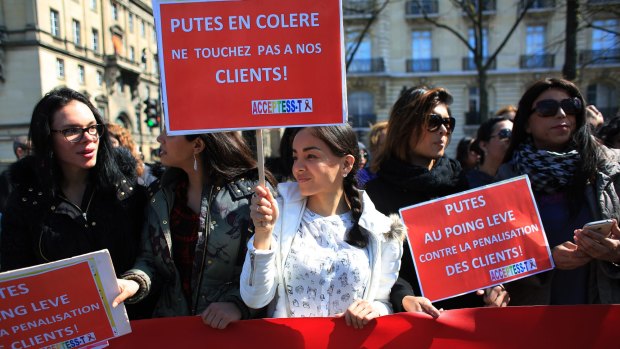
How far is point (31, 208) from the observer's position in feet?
6.79

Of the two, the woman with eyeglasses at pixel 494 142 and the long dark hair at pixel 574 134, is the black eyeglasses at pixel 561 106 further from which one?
the woman with eyeglasses at pixel 494 142

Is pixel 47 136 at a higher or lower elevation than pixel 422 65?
lower

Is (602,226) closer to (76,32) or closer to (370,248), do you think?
(370,248)

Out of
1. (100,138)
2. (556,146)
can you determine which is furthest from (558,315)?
(100,138)

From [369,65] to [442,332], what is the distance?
28.4 metres

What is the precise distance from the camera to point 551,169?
7.07ft

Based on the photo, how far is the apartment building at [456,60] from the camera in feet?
90.7

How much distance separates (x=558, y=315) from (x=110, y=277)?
1.88 metres

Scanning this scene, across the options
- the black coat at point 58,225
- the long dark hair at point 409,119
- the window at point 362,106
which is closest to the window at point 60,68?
the window at point 362,106

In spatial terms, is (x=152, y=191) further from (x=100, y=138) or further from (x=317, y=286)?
(x=317, y=286)

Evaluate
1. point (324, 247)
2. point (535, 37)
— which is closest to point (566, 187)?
point (324, 247)

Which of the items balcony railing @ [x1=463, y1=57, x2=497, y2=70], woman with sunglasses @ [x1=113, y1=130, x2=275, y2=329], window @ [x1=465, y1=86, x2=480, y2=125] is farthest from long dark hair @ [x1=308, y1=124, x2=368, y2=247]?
balcony railing @ [x1=463, y1=57, x2=497, y2=70]

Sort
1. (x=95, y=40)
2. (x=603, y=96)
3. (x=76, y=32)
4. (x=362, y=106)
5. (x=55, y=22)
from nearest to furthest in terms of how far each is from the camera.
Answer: (x=76, y=32)
(x=55, y=22)
(x=95, y=40)
(x=603, y=96)
(x=362, y=106)

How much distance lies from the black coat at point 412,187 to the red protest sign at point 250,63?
31.8 inches
